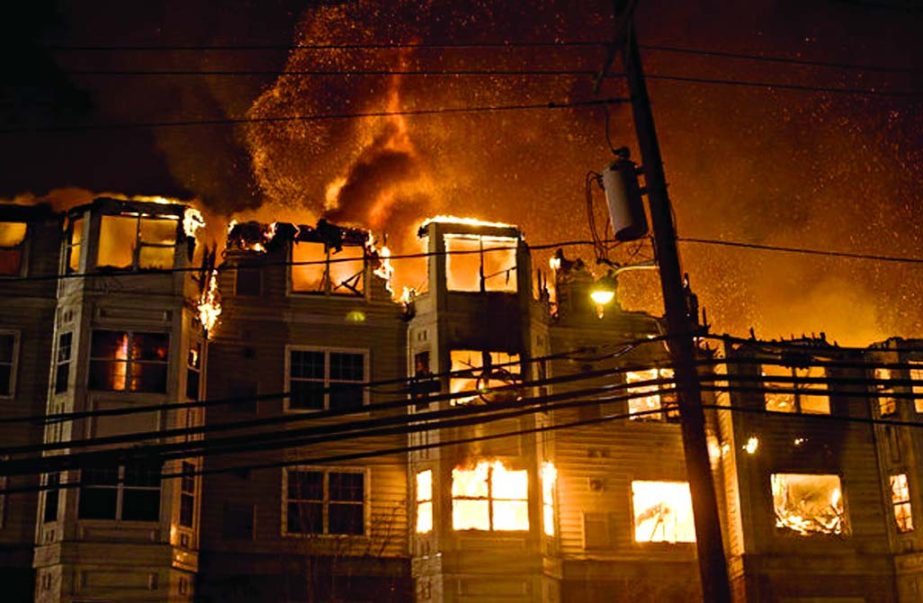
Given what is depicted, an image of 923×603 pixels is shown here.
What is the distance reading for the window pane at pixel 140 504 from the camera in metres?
25.8

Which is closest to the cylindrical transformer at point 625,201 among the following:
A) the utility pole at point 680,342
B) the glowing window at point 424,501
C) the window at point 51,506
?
the utility pole at point 680,342

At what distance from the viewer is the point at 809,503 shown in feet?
102

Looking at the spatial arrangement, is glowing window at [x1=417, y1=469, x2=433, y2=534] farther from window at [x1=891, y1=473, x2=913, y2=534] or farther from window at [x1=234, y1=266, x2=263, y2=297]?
window at [x1=891, y1=473, x2=913, y2=534]

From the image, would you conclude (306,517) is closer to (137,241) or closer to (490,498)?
(490,498)

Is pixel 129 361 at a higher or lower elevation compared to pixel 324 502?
higher

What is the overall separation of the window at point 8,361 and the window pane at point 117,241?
9.46ft

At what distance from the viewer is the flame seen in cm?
2820

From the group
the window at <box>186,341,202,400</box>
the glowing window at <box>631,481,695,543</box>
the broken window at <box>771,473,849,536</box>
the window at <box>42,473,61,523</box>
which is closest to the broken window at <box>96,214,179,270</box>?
the window at <box>186,341,202,400</box>

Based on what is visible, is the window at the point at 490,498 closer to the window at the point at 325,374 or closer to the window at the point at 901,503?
the window at the point at 325,374

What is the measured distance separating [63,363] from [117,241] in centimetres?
358

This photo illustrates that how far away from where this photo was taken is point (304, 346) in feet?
95.8

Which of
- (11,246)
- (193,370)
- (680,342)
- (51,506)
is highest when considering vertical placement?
(11,246)

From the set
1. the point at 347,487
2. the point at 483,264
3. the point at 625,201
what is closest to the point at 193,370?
the point at 347,487

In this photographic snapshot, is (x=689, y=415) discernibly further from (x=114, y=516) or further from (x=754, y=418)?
(x=754, y=418)
